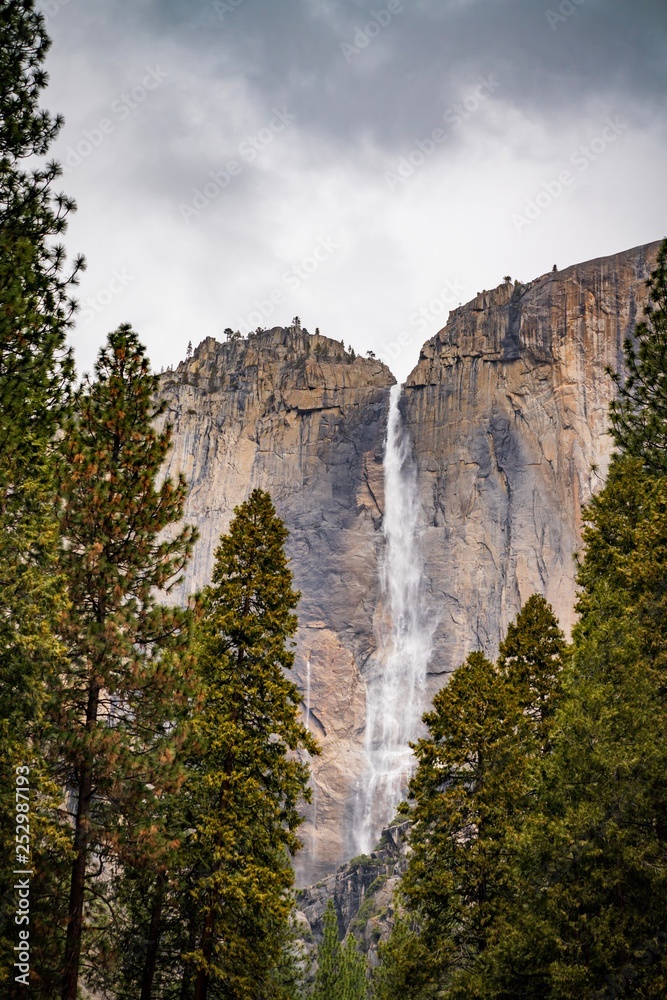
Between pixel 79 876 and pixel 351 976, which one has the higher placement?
pixel 79 876

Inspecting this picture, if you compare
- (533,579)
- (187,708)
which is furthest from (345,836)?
(187,708)

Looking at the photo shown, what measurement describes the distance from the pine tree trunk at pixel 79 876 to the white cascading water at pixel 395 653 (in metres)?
60.7

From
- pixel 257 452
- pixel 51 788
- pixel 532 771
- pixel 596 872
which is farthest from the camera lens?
pixel 257 452

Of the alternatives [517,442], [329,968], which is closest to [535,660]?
[329,968]

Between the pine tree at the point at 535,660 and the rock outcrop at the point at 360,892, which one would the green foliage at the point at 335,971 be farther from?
the pine tree at the point at 535,660

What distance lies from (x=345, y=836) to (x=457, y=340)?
46483 millimetres

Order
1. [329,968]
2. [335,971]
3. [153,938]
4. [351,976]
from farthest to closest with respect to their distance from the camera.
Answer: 1. [351,976]
2. [335,971]
3. [329,968]
4. [153,938]

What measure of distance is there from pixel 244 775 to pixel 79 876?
439 cm

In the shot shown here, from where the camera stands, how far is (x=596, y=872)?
1309 centimetres

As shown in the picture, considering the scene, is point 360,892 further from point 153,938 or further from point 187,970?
point 153,938

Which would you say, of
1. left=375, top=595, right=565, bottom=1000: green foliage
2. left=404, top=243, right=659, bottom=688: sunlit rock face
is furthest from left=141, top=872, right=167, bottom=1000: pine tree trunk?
left=404, top=243, right=659, bottom=688: sunlit rock face

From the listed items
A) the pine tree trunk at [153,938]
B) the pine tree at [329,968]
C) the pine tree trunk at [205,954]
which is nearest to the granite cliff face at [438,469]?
the pine tree at [329,968]

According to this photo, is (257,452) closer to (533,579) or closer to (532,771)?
(533,579)

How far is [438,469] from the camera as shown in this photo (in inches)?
3346
